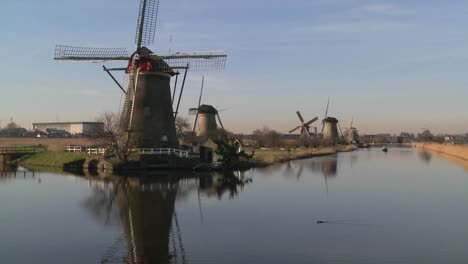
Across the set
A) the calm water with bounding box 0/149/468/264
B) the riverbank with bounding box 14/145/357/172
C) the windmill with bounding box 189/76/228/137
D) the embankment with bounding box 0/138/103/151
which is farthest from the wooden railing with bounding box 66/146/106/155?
the windmill with bounding box 189/76/228/137

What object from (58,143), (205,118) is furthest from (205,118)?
(58,143)

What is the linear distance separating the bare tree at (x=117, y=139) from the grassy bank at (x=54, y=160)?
252 cm

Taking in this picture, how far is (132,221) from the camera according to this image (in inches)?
514

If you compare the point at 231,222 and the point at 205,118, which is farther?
the point at 205,118

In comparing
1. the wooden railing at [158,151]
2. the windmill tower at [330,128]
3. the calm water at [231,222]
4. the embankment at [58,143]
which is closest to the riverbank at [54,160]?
the embankment at [58,143]

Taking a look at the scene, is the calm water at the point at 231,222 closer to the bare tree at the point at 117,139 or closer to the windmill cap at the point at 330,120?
the bare tree at the point at 117,139

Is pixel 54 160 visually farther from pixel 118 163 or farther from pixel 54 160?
pixel 118 163

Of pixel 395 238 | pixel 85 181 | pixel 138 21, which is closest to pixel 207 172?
pixel 85 181

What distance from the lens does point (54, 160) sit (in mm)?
32812

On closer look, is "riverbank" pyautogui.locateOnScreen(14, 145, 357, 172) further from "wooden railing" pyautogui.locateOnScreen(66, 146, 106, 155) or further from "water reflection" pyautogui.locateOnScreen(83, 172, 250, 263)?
"water reflection" pyautogui.locateOnScreen(83, 172, 250, 263)

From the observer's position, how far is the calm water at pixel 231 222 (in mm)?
9773

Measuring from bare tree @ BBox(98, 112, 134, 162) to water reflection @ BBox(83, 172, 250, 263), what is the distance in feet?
12.5

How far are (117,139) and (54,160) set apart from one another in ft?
21.3

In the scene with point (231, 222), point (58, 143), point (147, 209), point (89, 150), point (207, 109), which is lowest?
point (147, 209)
